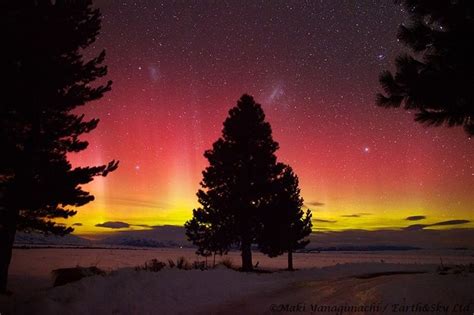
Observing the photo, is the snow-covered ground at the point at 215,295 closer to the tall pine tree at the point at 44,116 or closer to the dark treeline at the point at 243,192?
the tall pine tree at the point at 44,116

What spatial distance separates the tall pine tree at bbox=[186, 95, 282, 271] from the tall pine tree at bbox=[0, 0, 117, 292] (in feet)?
35.0

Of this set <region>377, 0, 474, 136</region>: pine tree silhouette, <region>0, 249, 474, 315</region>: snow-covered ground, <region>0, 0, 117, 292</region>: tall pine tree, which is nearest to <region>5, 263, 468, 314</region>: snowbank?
<region>0, 249, 474, 315</region>: snow-covered ground

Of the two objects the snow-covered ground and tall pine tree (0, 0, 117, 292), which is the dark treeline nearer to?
tall pine tree (0, 0, 117, 292)

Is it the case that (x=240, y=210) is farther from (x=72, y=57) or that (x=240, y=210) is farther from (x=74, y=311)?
(x=74, y=311)

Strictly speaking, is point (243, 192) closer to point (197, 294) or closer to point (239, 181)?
point (239, 181)

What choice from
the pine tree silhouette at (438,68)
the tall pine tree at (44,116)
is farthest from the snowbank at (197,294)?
the tall pine tree at (44,116)

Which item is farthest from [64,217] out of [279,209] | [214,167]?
[279,209]

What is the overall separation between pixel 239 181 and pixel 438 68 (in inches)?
740

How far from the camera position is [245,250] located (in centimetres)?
2558

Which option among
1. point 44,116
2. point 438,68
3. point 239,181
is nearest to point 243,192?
point 239,181

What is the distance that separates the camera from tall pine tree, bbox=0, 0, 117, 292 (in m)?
13.6

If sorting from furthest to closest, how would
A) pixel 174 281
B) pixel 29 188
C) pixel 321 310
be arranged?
pixel 29 188 < pixel 174 281 < pixel 321 310

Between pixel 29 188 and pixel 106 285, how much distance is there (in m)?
6.25

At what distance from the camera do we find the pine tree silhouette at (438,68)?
7230mm
